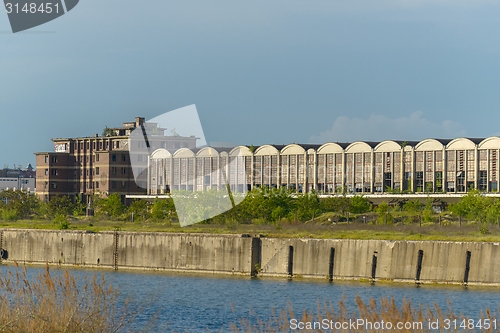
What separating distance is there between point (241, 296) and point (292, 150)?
72.1 m

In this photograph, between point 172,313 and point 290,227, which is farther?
point 290,227

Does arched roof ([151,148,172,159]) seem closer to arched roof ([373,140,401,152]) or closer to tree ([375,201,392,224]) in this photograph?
arched roof ([373,140,401,152])

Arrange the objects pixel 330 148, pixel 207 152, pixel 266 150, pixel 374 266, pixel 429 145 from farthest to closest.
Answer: pixel 207 152, pixel 266 150, pixel 330 148, pixel 429 145, pixel 374 266

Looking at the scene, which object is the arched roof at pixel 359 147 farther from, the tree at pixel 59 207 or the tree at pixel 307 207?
the tree at pixel 59 207

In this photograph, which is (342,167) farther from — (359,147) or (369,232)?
(369,232)

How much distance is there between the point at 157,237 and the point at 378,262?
18172 millimetres

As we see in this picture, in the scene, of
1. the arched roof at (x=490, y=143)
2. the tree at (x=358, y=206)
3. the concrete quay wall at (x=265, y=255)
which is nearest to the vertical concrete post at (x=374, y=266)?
the concrete quay wall at (x=265, y=255)

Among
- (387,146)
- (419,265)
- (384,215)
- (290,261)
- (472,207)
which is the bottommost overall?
(290,261)

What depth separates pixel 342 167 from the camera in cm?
11569

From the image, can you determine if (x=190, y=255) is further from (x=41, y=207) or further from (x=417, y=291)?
(x=41, y=207)

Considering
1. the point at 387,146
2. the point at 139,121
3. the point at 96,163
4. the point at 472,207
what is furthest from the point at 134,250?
the point at 139,121

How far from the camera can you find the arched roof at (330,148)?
381ft

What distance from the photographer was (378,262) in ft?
185

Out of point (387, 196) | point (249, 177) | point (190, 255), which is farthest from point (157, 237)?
point (249, 177)
